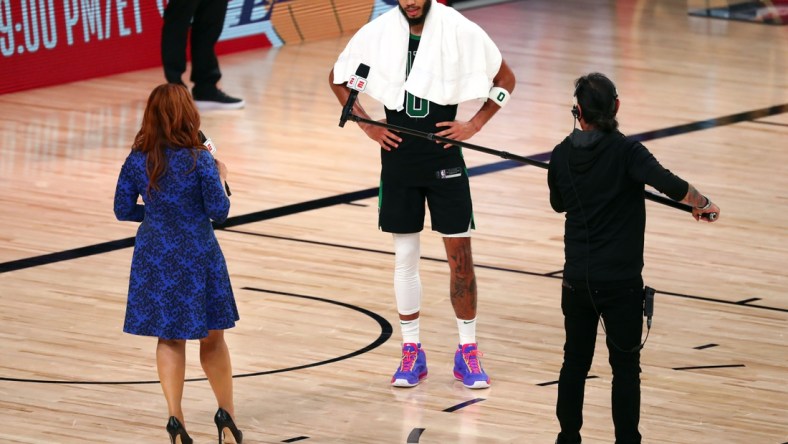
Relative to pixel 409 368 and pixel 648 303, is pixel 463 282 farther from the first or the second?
pixel 648 303

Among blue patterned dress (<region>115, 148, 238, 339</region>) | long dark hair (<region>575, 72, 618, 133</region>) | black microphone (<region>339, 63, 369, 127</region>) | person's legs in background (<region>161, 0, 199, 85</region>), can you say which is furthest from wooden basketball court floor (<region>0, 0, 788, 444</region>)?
long dark hair (<region>575, 72, 618, 133</region>)

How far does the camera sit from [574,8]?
1833cm

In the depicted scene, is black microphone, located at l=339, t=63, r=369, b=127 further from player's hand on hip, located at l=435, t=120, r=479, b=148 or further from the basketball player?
player's hand on hip, located at l=435, t=120, r=479, b=148

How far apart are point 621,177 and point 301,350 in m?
2.12

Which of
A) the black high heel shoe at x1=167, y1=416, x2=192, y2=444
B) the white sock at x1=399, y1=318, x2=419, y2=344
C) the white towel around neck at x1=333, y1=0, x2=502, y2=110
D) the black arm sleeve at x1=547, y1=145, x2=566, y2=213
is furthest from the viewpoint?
the white sock at x1=399, y1=318, x2=419, y2=344

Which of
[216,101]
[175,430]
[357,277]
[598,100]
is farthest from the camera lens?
[216,101]

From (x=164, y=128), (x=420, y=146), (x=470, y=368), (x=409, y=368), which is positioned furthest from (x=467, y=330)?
(x=164, y=128)

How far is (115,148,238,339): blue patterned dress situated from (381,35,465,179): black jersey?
0.99 meters

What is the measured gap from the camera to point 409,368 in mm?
6242

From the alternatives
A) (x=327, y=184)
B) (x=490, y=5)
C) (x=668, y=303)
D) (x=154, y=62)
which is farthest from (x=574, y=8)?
(x=668, y=303)

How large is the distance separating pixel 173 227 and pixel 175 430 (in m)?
0.71

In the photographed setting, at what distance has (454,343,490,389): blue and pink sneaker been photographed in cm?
622

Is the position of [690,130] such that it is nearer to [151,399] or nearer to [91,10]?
[91,10]

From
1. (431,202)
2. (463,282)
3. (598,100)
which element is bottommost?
(463,282)
